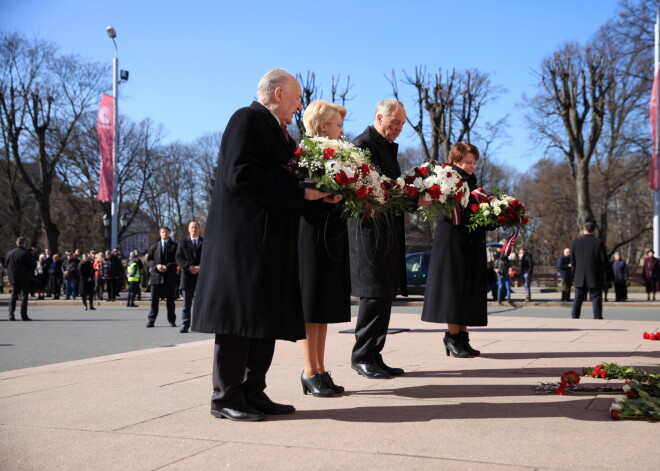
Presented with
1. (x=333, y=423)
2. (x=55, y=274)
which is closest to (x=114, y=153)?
(x=55, y=274)

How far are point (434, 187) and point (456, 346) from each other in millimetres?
2074

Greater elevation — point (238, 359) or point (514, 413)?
point (238, 359)

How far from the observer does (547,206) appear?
47719 mm

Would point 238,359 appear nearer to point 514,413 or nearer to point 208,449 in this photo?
point 208,449

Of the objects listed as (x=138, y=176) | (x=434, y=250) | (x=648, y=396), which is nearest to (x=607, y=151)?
(x=138, y=176)

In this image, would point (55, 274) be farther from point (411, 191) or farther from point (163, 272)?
point (411, 191)

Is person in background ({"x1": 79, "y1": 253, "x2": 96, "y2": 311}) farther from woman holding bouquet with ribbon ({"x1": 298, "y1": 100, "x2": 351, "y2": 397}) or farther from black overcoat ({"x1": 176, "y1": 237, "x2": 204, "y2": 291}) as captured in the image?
woman holding bouquet with ribbon ({"x1": 298, "y1": 100, "x2": 351, "y2": 397})

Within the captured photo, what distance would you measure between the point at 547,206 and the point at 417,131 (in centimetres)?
1342

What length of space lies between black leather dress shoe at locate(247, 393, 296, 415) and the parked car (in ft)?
62.1

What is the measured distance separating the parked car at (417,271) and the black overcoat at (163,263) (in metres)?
11.1

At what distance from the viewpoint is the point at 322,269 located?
16.7 feet

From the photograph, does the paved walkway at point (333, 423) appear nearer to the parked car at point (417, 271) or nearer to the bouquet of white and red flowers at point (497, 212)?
the bouquet of white and red flowers at point (497, 212)

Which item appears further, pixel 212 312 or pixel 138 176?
pixel 138 176

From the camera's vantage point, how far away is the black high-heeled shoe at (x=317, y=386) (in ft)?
16.3
